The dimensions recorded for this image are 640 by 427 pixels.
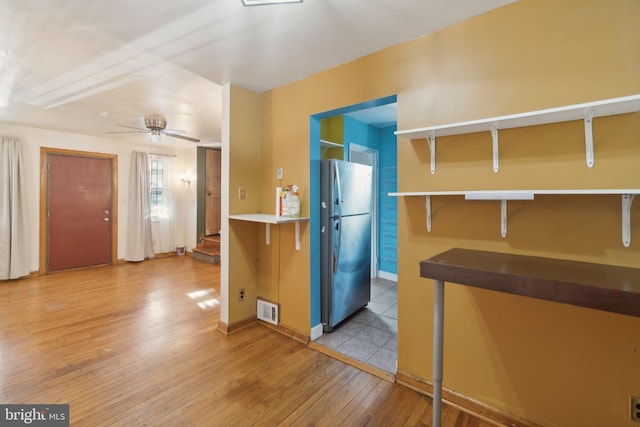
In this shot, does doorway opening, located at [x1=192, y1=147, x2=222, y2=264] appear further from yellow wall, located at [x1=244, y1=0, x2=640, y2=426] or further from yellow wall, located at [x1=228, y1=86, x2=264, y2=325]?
yellow wall, located at [x1=244, y1=0, x2=640, y2=426]

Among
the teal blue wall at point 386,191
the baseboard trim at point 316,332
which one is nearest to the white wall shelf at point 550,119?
the baseboard trim at point 316,332

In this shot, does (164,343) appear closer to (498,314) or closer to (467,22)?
(498,314)

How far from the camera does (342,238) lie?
9.32 ft

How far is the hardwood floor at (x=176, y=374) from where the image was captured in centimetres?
171

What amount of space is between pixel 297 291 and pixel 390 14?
7.50 feet

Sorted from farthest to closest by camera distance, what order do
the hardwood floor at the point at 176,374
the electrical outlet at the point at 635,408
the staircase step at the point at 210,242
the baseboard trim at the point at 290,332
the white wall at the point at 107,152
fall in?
the staircase step at the point at 210,242, the white wall at the point at 107,152, the baseboard trim at the point at 290,332, the hardwood floor at the point at 176,374, the electrical outlet at the point at 635,408

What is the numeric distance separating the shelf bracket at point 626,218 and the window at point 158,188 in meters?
6.91

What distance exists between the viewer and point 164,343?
2555mm

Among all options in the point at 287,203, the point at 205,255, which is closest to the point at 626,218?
the point at 287,203

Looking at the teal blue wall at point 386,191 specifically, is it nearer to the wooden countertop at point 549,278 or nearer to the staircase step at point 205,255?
the wooden countertop at point 549,278

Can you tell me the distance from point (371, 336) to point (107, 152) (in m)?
5.83

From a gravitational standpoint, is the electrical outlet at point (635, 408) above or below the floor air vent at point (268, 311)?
above

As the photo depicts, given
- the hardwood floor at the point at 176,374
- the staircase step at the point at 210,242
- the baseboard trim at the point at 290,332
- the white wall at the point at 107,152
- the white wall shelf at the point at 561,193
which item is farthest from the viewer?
the staircase step at the point at 210,242

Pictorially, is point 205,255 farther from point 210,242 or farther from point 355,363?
point 355,363
